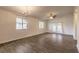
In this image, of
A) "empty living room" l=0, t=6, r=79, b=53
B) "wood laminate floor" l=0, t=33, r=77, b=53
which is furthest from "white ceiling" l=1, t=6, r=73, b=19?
"wood laminate floor" l=0, t=33, r=77, b=53

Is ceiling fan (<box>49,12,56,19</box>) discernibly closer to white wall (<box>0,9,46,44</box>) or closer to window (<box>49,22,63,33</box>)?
window (<box>49,22,63,33</box>)

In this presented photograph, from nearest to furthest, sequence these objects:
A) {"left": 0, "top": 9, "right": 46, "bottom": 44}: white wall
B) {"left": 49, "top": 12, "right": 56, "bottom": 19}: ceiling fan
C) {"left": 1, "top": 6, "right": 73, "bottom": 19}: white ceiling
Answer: {"left": 1, "top": 6, "right": 73, "bottom": 19}: white ceiling
{"left": 0, "top": 9, "right": 46, "bottom": 44}: white wall
{"left": 49, "top": 12, "right": 56, "bottom": 19}: ceiling fan

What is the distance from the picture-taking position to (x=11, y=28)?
1.96 m

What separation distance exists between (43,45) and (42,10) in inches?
26.3

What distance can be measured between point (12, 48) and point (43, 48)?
57 cm

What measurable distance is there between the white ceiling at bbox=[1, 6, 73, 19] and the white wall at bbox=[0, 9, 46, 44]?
0.12 meters

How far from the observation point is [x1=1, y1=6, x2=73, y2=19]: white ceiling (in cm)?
176

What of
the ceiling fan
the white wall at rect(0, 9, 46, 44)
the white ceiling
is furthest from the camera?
the ceiling fan

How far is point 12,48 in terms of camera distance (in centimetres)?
183

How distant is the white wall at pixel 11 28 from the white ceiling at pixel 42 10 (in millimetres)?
121

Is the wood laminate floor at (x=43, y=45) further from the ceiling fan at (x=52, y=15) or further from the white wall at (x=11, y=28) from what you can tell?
the ceiling fan at (x=52, y=15)

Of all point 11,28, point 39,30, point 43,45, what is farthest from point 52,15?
point 11,28

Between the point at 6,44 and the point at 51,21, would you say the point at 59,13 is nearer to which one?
the point at 51,21

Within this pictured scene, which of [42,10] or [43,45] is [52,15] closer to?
[42,10]
